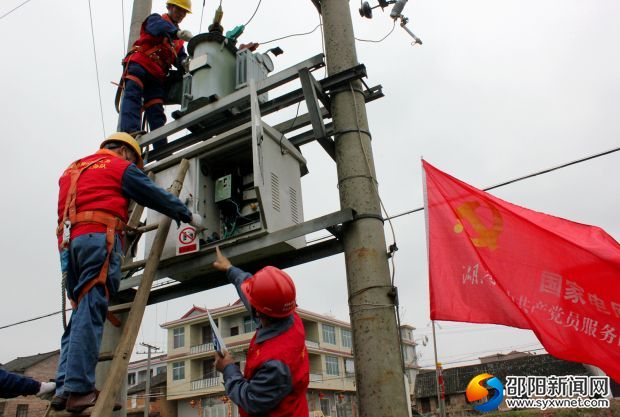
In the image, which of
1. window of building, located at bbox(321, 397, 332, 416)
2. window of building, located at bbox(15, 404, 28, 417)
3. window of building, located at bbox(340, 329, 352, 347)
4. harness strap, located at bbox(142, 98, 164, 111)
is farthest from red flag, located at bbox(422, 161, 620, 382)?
window of building, located at bbox(15, 404, 28, 417)

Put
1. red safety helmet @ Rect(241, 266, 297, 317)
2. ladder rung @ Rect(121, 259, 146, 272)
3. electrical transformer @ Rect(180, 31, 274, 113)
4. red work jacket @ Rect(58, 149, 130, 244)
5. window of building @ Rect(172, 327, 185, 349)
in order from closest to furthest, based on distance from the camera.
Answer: red safety helmet @ Rect(241, 266, 297, 317)
red work jacket @ Rect(58, 149, 130, 244)
ladder rung @ Rect(121, 259, 146, 272)
electrical transformer @ Rect(180, 31, 274, 113)
window of building @ Rect(172, 327, 185, 349)

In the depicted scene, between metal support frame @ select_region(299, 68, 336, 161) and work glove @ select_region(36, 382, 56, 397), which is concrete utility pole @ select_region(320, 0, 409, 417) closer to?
metal support frame @ select_region(299, 68, 336, 161)

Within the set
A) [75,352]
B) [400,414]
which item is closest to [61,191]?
[75,352]

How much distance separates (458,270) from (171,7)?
206 inches

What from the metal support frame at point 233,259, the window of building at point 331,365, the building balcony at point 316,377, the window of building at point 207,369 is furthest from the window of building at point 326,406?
the metal support frame at point 233,259

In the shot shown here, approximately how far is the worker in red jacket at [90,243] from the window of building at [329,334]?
125 ft

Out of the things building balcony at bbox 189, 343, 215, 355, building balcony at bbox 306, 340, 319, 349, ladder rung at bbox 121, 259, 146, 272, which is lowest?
ladder rung at bbox 121, 259, 146, 272

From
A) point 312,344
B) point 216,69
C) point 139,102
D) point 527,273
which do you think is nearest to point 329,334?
point 312,344

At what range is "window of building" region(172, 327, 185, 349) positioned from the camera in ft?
128

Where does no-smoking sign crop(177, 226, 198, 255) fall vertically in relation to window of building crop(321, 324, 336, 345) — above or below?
below

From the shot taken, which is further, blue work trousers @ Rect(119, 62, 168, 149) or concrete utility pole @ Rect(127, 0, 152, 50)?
concrete utility pole @ Rect(127, 0, 152, 50)

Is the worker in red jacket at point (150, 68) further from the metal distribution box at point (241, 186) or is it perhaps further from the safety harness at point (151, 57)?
the metal distribution box at point (241, 186)

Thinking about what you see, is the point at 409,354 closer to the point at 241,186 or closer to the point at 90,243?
the point at 241,186

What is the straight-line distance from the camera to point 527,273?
3775 millimetres
